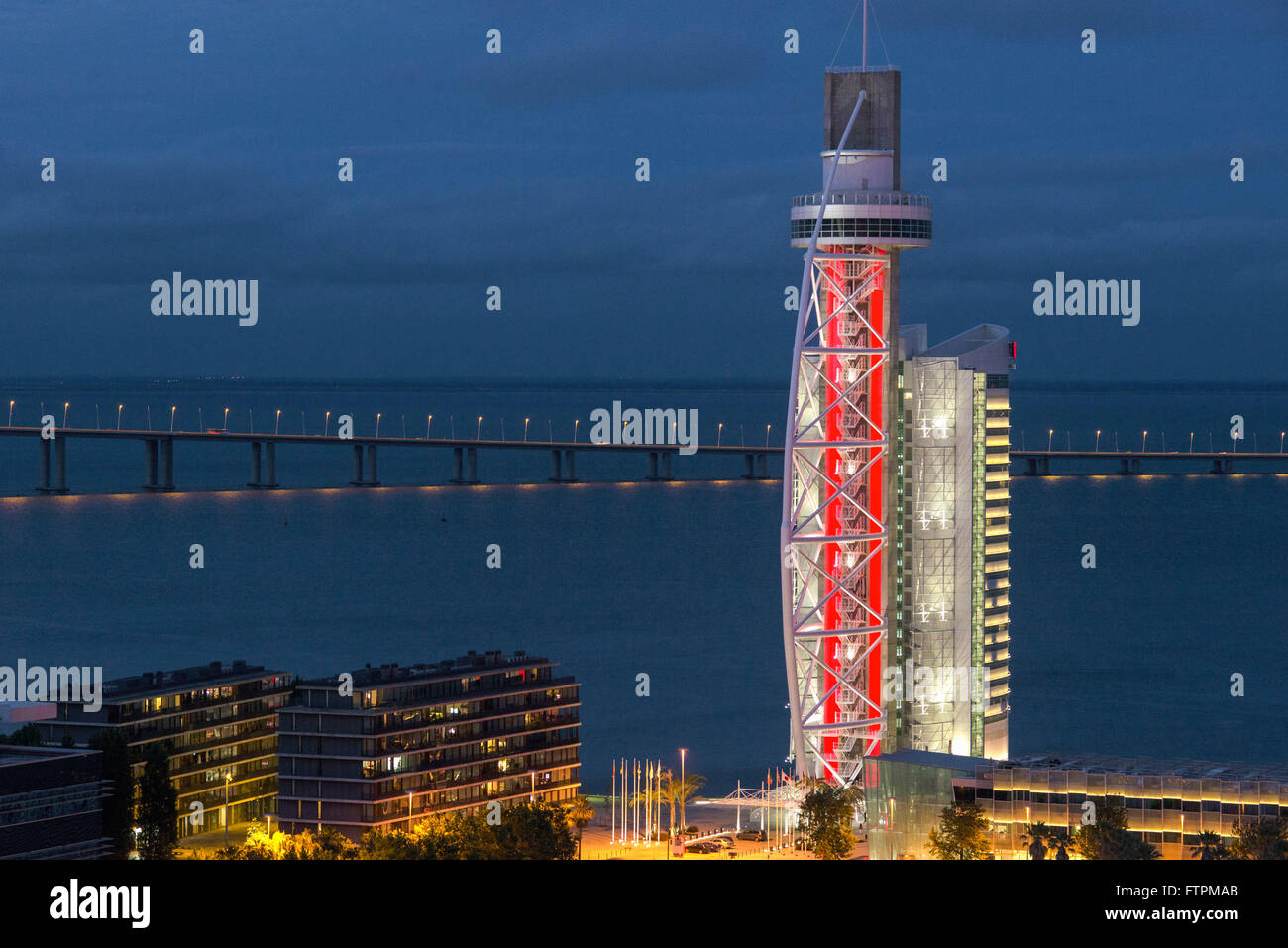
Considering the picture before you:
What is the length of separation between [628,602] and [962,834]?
83.0m

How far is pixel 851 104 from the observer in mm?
64812

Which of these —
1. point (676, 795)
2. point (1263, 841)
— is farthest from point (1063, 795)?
point (676, 795)

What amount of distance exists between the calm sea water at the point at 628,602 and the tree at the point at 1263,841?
3393cm

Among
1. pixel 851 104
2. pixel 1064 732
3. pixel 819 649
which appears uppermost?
pixel 851 104

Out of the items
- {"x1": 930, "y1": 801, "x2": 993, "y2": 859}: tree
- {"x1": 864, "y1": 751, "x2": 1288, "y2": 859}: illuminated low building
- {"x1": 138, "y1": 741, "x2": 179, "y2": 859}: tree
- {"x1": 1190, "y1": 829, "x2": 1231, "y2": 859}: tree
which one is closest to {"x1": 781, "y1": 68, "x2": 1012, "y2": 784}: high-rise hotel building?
A: {"x1": 864, "y1": 751, "x2": 1288, "y2": 859}: illuminated low building

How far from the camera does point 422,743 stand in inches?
2702

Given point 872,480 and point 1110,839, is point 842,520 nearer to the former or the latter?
point 872,480

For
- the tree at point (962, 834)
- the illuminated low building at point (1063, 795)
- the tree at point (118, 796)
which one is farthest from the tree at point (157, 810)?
the tree at point (962, 834)

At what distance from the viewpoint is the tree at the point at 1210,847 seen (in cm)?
4712

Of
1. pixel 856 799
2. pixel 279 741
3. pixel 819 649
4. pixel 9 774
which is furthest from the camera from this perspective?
pixel 279 741
